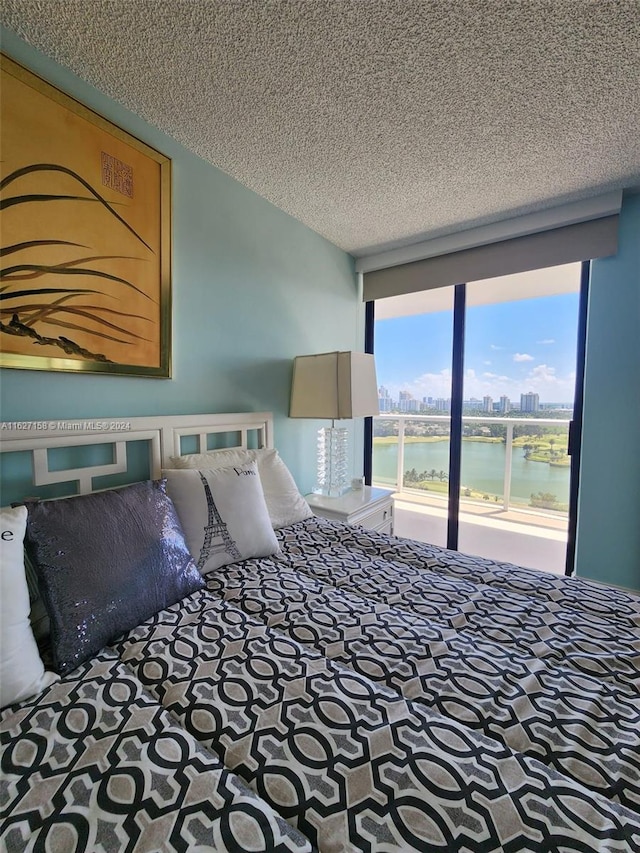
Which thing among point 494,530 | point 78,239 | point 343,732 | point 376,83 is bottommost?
point 494,530

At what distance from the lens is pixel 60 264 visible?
4.28 ft

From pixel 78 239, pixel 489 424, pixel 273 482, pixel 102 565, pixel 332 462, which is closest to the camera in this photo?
pixel 102 565

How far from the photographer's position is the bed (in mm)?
568

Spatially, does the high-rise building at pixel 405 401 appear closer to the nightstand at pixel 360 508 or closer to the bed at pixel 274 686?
the nightstand at pixel 360 508

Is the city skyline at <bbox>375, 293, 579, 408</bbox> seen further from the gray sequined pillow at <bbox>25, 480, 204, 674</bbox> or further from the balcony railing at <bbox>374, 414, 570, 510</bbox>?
the gray sequined pillow at <bbox>25, 480, 204, 674</bbox>

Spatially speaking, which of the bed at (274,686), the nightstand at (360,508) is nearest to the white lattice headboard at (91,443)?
the bed at (274,686)

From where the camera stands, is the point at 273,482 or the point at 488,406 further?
the point at 488,406

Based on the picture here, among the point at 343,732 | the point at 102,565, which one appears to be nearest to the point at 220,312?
the point at 102,565

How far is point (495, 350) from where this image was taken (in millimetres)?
3002

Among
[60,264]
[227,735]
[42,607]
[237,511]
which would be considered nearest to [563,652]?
[227,735]

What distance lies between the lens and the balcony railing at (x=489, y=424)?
121 inches

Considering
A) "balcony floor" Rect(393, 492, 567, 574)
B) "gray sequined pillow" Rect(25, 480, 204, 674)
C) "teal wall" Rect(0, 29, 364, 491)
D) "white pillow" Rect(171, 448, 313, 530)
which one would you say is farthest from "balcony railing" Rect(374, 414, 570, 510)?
"gray sequined pillow" Rect(25, 480, 204, 674)

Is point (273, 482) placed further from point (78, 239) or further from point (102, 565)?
point (78, 239)

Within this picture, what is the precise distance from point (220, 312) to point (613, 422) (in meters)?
2.42
